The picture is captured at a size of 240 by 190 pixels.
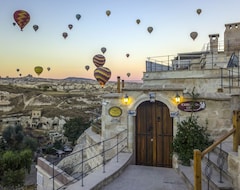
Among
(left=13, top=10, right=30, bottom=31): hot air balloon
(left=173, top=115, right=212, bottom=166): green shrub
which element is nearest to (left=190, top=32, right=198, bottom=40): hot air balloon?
(left=13, top=10, right=30, bottom=31): hot air balloon

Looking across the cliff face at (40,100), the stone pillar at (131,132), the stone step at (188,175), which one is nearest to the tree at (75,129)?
the cliff face at (40,100)

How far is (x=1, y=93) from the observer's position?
261 ft

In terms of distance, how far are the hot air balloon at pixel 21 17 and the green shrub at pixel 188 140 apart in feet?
52.7

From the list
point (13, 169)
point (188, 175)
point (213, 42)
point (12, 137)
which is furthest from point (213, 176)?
point (12, 137)

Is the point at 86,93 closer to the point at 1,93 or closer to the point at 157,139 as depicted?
the point at 1,93

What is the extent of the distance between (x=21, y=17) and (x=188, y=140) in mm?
16682

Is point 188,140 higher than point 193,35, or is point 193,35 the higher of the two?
point 193,35

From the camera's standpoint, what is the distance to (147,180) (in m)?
5.95

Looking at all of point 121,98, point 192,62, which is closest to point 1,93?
point 192,62

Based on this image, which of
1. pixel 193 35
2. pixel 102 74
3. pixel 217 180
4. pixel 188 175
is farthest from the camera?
pixel 193 35

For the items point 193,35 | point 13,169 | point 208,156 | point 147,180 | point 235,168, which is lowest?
point 13,169

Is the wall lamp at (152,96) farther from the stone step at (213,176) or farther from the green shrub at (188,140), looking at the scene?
the stone step at (213,176)

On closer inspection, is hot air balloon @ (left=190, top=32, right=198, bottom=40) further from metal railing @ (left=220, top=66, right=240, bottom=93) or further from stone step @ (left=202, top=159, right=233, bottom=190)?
stone step @ (left=202, top=159, right=233, bottom=190)

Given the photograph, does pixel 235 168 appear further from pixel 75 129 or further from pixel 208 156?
pixel 75 129
